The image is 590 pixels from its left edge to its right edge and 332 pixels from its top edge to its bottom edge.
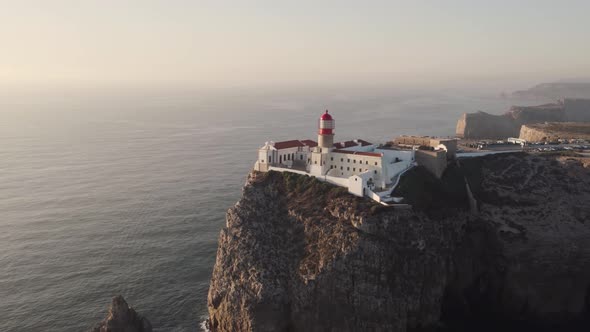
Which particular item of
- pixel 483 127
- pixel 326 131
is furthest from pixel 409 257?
pixel 483 127

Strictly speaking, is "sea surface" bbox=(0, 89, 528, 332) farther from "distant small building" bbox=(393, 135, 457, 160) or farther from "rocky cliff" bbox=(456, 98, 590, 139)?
"distant small building" bbox=(393, 135, 457, 160)

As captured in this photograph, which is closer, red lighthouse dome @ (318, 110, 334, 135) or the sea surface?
the sea surface

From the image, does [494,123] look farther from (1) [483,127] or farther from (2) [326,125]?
(2) [326,125]

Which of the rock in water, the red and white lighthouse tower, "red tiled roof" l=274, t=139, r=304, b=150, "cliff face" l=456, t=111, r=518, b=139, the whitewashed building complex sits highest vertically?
the red and white lighthouse tower

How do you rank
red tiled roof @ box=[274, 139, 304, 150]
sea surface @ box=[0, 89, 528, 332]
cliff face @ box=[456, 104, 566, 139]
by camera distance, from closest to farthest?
sea surface @ box=[0, 89, 528, 332] → red tiled roof @ box=[274, 139, 304, 150] → cliff face @ box=[456, 104, 566, 139]

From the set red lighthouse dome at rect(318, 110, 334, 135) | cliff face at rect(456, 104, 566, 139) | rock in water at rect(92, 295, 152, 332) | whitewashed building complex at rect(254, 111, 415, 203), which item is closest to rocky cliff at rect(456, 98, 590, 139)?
cliff face at rect(456, 104, 566, 139)

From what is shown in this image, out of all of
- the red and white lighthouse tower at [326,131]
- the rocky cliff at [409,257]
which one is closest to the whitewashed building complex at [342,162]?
the red and white lighthouse tower at [326,131]

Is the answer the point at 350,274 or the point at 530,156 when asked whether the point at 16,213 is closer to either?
the point at 350,274

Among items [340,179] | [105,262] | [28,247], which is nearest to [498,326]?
[340,179]
